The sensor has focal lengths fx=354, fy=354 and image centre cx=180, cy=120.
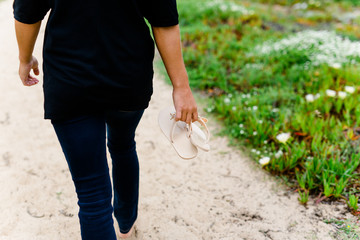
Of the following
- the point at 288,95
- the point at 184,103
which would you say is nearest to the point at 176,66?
the point at 184,103

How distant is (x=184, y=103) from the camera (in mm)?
1391

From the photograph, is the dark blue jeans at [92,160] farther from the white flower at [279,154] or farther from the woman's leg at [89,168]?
the white flower at [279,154]

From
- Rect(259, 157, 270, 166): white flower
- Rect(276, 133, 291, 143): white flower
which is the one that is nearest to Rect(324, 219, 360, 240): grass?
Rect(259, 157, 270, 166): white flower

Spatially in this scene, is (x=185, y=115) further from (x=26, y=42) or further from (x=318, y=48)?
(x=318, y=48)

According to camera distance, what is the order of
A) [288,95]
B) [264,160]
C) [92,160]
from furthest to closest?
[288,95]
[264,160]
[92,160]

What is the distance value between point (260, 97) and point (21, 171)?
7.70 feet

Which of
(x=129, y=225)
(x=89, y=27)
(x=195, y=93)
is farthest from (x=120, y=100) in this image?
(x=195, y=93)

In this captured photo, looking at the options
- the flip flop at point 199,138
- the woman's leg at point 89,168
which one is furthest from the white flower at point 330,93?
the woman's leg at point 89,168

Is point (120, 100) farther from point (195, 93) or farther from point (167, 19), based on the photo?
point (195, 93)

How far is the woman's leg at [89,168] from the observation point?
128 cm

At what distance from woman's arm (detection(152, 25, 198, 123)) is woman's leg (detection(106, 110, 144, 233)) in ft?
0.62

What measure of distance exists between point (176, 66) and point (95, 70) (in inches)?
12.0

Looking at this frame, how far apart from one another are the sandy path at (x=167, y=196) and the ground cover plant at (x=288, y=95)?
206 millimetres

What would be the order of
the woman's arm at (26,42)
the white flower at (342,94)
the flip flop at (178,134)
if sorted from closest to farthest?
the woman's arm at (26,42)
the flip flop at (178,134)
the white flower at (342,94)
